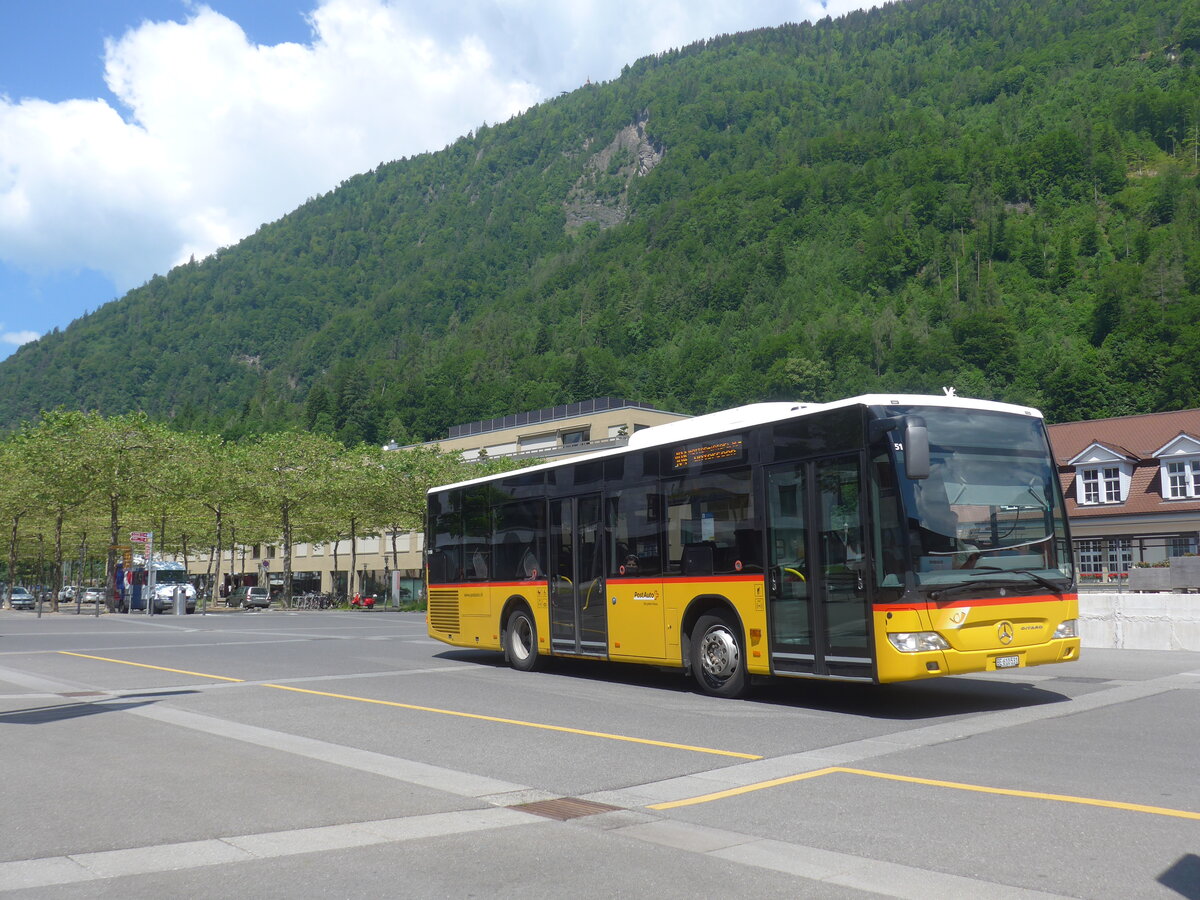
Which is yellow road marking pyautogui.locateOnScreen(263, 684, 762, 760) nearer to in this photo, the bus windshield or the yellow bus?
the yellow bus

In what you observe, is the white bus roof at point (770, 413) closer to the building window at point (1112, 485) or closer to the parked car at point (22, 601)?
the building window at point (1112, 485)

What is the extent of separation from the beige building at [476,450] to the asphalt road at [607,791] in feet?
215

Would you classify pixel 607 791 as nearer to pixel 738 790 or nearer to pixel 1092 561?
pixel 738 790

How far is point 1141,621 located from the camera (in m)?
18.5

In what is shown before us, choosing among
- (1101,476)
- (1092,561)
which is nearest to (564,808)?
(1092,561)

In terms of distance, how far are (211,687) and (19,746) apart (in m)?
4.71

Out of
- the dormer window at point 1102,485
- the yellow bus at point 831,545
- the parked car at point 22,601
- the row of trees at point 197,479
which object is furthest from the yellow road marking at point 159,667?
the parked car at point 22,601

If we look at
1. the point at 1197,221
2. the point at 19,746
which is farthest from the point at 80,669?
the point at 1197,221

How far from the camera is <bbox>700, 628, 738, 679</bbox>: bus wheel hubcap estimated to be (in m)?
11.9

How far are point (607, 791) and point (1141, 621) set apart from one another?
48.5 ft

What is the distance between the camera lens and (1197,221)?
Result: 113 meters

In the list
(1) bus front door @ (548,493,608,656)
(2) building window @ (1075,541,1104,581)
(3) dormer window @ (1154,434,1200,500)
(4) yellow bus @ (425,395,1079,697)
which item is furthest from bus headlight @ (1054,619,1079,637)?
(3) dormer window @ (1154,434,1200,500)

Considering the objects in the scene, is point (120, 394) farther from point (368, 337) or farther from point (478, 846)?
point (478, 846)

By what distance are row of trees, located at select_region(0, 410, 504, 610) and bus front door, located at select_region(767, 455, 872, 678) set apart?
42.8 meters
